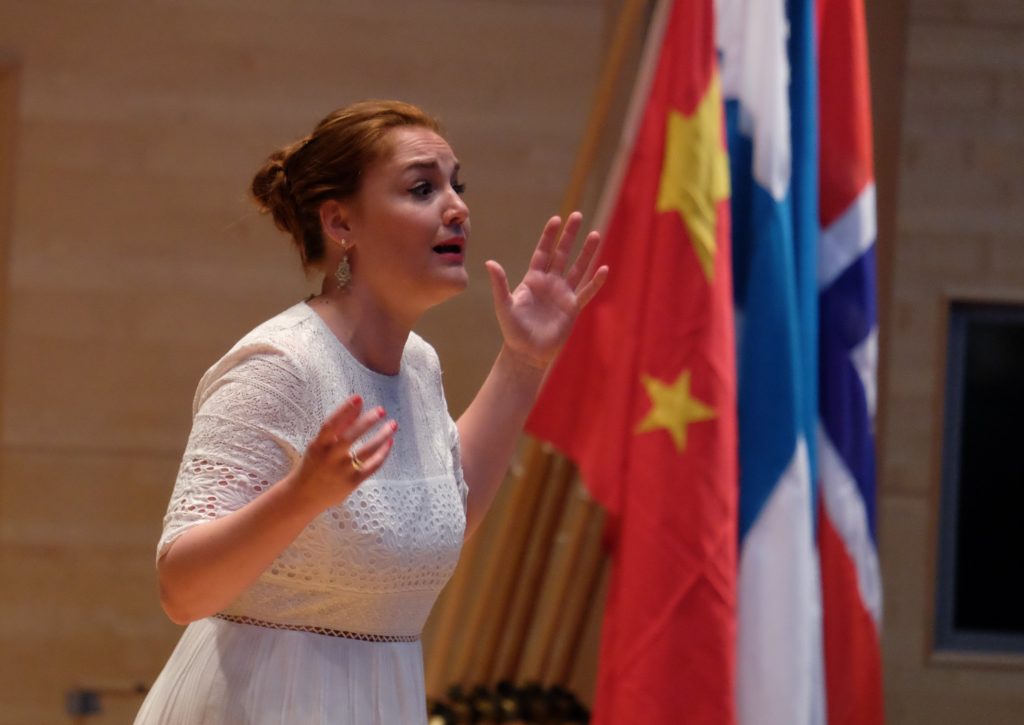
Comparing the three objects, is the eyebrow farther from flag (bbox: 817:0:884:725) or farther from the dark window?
the dark window

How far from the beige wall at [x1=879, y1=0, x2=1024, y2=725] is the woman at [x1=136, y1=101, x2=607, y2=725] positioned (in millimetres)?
1665

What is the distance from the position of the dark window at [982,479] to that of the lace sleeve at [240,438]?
2.13m

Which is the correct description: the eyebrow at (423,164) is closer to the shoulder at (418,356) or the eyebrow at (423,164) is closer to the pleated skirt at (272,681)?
the shoulder at (418,356)

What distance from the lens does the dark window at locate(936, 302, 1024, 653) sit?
3.17 m

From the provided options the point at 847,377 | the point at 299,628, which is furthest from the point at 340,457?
the point at 847,377

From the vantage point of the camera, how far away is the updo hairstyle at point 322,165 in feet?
5.19

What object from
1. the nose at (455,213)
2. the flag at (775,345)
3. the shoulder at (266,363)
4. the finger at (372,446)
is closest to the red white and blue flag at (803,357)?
the flag at (775,345)

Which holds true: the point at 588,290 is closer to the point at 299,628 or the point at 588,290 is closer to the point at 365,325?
the point at 365,325

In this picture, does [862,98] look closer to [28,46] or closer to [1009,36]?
[1009,36]

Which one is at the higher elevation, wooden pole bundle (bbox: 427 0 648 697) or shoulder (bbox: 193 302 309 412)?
shoulder (bbox: 193 302 309 412)

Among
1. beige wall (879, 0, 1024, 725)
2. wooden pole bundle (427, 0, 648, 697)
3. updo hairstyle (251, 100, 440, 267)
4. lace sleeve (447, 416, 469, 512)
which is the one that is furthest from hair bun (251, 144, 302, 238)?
beige wall (879, 0, 1024, 725)

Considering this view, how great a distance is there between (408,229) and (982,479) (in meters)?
2.08

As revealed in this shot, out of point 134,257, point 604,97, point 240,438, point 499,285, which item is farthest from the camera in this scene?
point 134,257

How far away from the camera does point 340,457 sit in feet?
4.07
